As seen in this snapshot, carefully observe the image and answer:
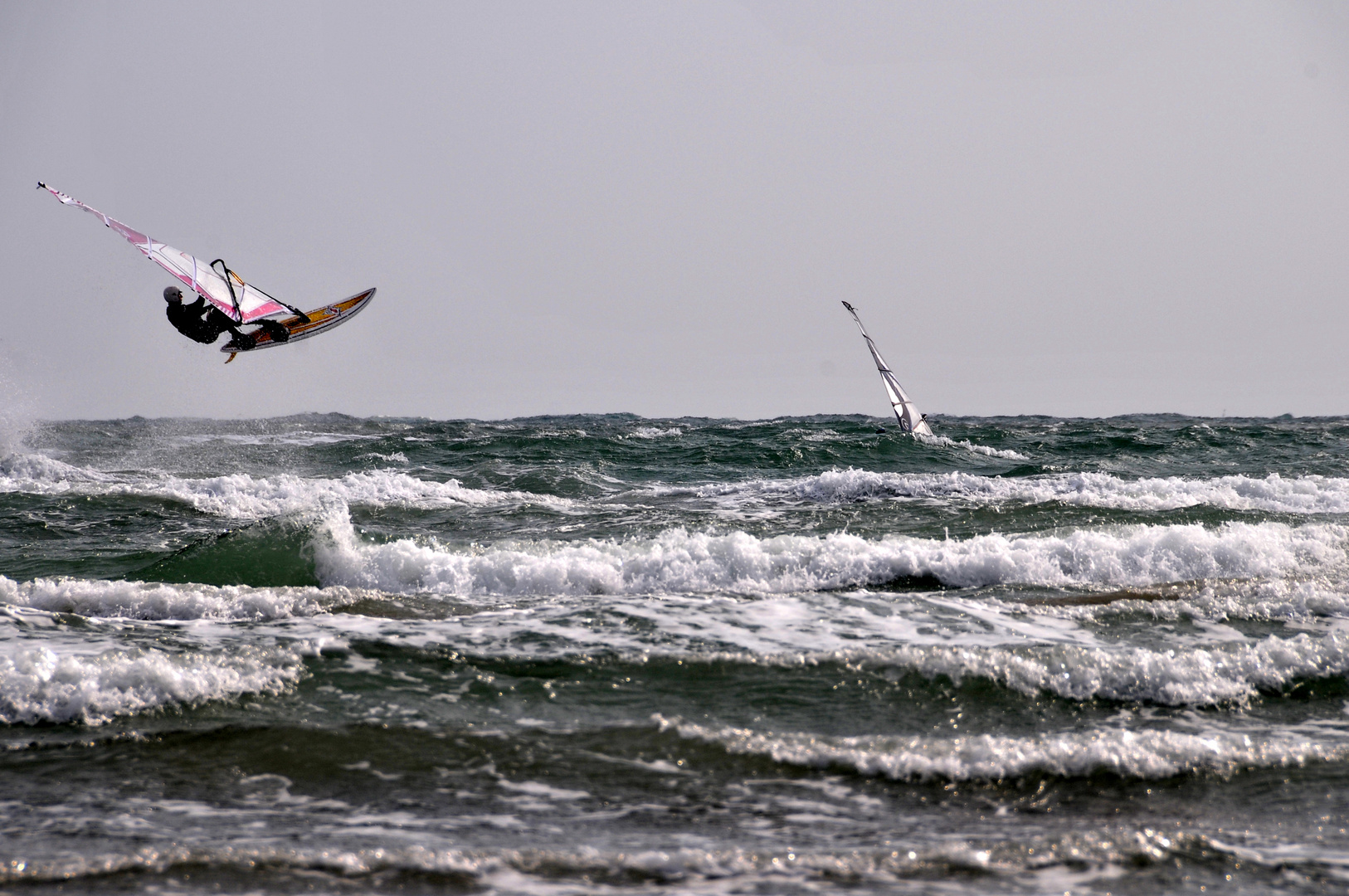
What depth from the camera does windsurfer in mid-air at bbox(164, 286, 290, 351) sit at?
13.4 m

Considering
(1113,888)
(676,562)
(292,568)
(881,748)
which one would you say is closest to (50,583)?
(292,568)

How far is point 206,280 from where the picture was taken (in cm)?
1347

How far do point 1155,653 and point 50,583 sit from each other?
9619 millimetres

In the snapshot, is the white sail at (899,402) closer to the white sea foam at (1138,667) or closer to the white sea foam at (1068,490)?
the white sea foam at (1068,490)

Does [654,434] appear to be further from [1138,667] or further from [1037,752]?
[1037,752]

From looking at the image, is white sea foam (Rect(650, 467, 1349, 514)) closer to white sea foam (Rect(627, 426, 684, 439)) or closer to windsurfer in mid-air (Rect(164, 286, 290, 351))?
windsurfer in mid-air (Rect(164, 286, 290, 351))

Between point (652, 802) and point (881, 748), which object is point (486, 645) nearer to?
point (652, 802)

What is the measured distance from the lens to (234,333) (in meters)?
14.5

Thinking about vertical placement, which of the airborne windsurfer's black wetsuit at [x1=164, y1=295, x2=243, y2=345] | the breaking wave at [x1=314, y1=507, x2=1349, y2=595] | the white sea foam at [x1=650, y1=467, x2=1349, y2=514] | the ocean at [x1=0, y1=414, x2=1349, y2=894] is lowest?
the ocean at [x1=0, y1=414, x2=1349, y2=894]

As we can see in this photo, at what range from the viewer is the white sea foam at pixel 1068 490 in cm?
1416

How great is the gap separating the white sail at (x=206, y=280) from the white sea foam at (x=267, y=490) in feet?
11.1

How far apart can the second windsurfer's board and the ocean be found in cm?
422

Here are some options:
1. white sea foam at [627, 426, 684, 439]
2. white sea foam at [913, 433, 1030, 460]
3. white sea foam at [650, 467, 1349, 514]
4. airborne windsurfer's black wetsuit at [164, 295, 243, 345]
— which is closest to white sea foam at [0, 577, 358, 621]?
airborne windsurfer's black wetsuit at [164, 295, 243, 345]

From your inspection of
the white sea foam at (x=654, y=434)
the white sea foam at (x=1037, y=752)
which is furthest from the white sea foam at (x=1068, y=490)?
the white sea foam at (x=654, y=434)
